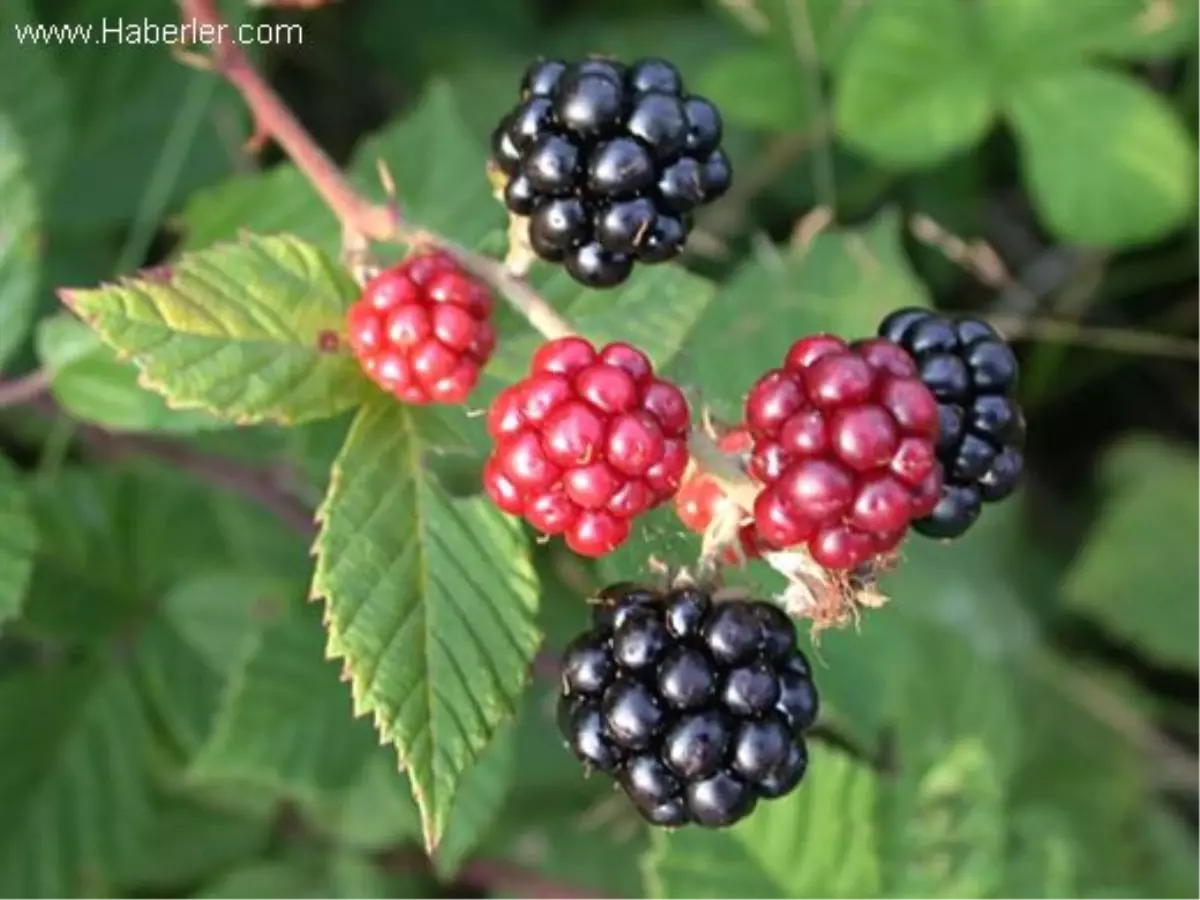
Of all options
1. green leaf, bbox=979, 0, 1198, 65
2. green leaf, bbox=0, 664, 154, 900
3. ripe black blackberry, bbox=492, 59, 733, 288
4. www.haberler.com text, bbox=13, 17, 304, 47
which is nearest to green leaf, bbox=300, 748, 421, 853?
green leaf, bbox=0, 664, 154, 900

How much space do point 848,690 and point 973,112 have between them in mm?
1403

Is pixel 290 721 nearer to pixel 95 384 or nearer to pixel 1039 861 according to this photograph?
pixel 95 384

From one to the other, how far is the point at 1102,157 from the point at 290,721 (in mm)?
2158

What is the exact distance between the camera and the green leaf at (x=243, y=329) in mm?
1818

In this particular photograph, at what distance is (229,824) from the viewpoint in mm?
3061

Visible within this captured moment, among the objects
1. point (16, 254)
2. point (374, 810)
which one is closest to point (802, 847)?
point (374, 810)

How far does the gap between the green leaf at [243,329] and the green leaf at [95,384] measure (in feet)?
Result: 1.03

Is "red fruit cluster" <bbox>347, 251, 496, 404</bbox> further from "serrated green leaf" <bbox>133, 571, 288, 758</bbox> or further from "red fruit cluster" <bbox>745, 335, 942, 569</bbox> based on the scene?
"serrated green leaf" <bbox>133, 571, 288, 758</bbox>

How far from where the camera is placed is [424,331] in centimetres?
184

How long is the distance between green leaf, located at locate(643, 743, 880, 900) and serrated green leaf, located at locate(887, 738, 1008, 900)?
0.07m

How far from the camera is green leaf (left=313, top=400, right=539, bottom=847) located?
1.77 m

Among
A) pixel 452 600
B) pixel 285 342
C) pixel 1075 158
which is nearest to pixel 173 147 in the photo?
pixel 285 342

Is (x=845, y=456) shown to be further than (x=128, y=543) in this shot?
No

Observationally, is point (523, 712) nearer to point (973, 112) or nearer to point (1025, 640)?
point (1025, 640)
